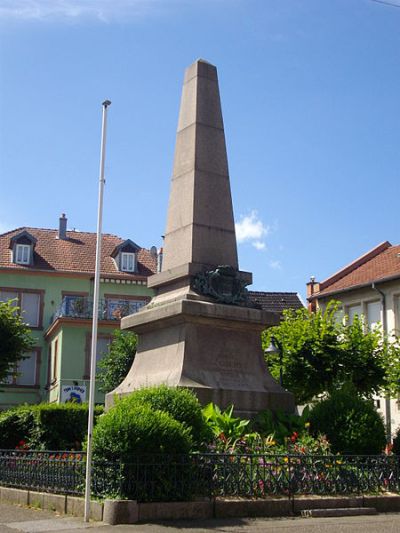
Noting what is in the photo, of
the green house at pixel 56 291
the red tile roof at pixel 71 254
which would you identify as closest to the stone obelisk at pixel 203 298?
the green house at pixel 56 291

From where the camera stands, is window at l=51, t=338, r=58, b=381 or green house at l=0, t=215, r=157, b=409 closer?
green house at l=0, t=215, r=157, b=409

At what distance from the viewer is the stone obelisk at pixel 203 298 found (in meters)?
13.9

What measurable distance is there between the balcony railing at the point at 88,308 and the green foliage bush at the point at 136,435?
32914mm

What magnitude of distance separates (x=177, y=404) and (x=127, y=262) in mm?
37750

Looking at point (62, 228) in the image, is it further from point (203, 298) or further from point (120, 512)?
point (120, 512)

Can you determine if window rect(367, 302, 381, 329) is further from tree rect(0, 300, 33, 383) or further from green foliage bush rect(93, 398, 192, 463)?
green foliage bush rect(93, 398, 192, 463)

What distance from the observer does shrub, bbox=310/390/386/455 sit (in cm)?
1309

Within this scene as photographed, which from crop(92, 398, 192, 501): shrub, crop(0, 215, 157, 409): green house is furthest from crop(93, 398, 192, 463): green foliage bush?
crop(0, 215, 157, 409): green house

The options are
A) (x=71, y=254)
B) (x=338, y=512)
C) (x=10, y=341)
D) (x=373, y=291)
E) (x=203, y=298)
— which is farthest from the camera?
(x=71, y=254)

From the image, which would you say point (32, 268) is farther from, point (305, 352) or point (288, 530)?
point (288, 530)

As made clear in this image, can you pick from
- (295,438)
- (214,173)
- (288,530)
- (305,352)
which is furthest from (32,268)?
(288,530)

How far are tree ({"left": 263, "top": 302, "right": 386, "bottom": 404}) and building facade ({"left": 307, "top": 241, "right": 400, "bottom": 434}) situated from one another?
11.2 metres

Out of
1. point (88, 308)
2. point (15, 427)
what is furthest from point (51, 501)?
point (88, 308)

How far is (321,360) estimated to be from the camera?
2361 cm
